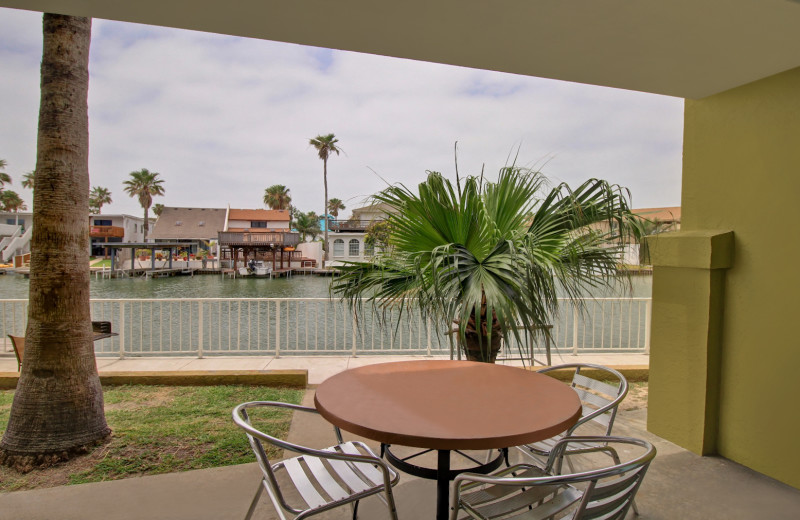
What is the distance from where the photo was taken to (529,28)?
210 centimetres

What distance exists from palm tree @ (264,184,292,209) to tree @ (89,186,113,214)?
26844mm

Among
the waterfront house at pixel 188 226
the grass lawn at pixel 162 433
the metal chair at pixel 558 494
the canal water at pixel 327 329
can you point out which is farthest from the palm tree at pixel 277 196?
the metal chair at pixel 558 494

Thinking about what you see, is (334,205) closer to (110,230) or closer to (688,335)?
(110,230)

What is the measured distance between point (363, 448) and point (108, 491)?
1.60 meters

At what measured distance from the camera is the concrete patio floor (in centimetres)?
230

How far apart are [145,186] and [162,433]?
57725mm

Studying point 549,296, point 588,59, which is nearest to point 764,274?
point 549,296

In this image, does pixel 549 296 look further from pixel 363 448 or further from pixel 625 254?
pixel 363 448

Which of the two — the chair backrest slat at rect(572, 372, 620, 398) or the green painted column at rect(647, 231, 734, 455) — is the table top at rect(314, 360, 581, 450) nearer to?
the chair backrest slat at rect(572, 372, 620, 398)

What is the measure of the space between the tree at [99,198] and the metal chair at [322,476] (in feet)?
274

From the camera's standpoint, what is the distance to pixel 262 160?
62.0 metres

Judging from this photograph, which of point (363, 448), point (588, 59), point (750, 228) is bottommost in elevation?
point (363, 448)

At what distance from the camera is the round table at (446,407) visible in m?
1.57

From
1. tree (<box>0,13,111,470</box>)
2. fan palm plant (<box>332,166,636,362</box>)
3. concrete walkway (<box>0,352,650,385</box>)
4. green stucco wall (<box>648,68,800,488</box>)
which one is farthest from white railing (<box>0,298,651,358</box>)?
tree (<box>0,13,111,470</box>)
